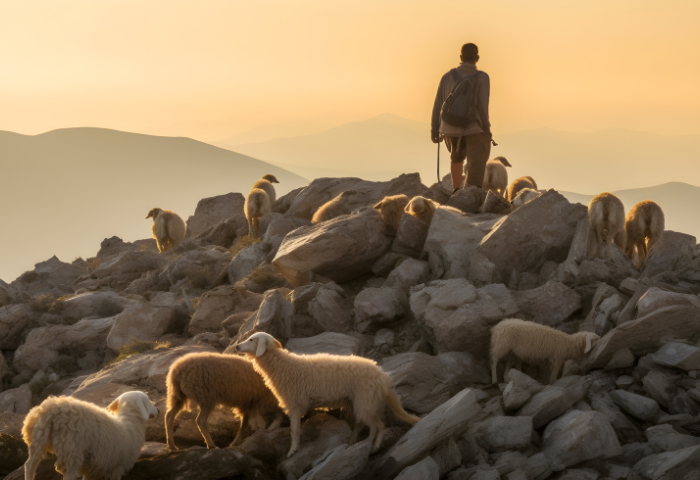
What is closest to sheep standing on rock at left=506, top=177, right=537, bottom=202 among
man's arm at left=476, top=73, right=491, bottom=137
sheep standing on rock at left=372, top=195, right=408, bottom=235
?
man's arm at left=476, top=73, right=491, bottom=137

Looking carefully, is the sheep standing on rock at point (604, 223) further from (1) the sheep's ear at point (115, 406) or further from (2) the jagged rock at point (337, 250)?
(1) the sheep's ear at point (115, 406)

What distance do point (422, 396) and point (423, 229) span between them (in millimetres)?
5317

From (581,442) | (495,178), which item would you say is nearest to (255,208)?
(495,178)

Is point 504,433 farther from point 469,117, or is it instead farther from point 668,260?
point 469,117

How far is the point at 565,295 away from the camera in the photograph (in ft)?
33.8

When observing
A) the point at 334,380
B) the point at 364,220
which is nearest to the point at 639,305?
the point at 334,380

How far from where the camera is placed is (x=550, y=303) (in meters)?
10.2

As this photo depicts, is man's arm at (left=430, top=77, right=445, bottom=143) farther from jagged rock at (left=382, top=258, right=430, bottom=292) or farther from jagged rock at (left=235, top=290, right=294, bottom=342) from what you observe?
jagged rock at (left=235, top=290, right=294, bottom=342)

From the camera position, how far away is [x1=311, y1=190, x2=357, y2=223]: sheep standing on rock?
1756cm

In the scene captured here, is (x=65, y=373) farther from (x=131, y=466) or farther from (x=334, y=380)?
(x=334, y=380)

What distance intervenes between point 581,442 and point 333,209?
1215 centimetres

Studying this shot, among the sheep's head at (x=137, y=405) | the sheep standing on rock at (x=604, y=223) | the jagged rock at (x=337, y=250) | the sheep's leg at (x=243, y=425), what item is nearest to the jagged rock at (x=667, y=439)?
the sheep standing on rock at (x=604, y=223)

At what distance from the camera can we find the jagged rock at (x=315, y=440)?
6.98m

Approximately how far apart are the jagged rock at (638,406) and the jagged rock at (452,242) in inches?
170
